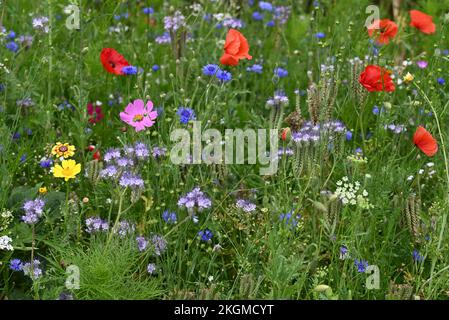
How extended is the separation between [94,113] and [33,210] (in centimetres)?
98

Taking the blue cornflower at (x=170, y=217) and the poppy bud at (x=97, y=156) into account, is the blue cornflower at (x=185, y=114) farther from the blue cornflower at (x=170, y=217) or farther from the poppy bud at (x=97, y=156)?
the poppy bud at (x=97, y=156)

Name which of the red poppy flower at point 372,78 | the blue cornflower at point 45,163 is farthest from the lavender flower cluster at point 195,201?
the red poppy flower at point 372,78

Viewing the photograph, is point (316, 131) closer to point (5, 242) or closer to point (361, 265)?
point (361, 265)

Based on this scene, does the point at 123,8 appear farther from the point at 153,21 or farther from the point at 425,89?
the point at 425,89

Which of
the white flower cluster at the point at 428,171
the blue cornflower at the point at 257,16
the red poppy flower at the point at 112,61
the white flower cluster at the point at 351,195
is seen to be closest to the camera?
the white flower cluster at the point at 351,195

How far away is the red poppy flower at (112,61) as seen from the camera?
3.58m

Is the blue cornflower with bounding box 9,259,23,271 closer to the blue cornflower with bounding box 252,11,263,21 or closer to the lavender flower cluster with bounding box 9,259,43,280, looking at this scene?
the lavender flower cluster with bounding box 9,259,43,280

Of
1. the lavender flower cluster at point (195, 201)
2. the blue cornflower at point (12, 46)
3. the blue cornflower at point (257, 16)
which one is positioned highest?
the blue cornflower at point (257, 16)

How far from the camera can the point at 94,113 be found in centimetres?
384

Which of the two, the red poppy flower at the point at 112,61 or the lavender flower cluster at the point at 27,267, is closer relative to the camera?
the lavender flower cluster at the point at 27,267

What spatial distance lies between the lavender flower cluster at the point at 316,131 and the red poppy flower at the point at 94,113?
3.31 feet

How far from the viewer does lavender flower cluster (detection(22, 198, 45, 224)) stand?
9.40 feet

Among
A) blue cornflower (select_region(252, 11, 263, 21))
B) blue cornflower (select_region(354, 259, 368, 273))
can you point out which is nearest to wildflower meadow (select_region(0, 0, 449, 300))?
blue cornflower (select_region(354, 259, 368, 273))

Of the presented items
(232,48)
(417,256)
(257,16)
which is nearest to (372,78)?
(232,48)
